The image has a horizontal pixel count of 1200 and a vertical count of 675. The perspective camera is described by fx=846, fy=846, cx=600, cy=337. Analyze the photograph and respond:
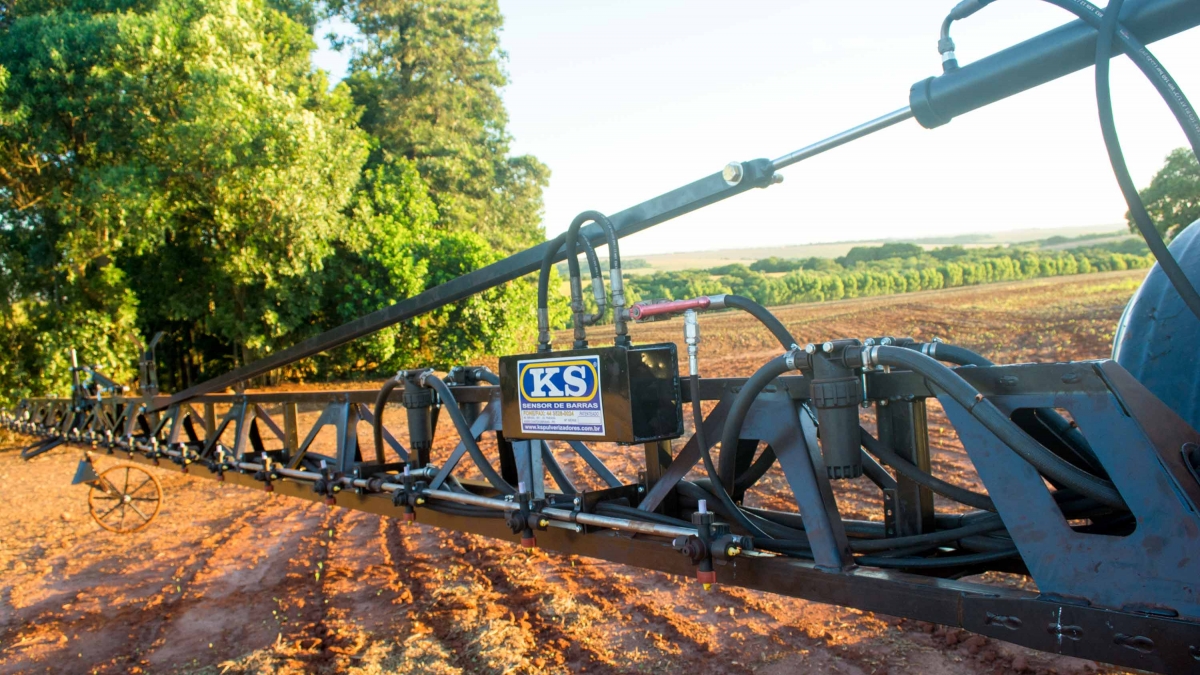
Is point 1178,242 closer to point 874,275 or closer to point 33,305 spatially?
point 33,305

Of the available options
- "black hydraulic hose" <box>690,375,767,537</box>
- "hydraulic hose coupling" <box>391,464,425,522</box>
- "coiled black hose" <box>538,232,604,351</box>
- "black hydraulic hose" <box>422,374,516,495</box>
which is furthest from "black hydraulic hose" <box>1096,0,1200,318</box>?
"hydraulic hose coupling" <box>391,464,425,522</box>

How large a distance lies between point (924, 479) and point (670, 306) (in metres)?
0.91

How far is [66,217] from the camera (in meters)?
15.0

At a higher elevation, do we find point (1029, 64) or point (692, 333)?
point (1029, 64)

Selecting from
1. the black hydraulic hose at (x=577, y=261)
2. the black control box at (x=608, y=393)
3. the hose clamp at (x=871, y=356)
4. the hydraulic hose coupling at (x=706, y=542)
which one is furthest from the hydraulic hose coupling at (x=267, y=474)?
the hose clamp at (x=871, y=356)

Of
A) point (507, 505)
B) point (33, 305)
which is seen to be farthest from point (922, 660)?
point (33, 305)

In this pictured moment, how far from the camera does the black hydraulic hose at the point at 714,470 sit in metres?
2.69

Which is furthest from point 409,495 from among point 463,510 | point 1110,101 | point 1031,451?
point 1110,101

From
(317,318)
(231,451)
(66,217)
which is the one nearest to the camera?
(231,451)

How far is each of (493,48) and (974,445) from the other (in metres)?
31.7

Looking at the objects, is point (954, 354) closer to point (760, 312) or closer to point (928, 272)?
point (760, 312)

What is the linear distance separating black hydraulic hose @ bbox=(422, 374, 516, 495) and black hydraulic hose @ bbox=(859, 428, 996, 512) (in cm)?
167

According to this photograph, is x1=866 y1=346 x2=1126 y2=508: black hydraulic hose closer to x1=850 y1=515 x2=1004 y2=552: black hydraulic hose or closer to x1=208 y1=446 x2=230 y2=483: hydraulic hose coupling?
x1=850 y1=515 x2=1004 y2=552: black hydraulic hose

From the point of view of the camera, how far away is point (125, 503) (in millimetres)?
9062
